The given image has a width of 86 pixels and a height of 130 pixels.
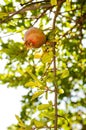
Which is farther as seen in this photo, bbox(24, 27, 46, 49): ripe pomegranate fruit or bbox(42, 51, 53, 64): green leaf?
bbox(24, 27, 46, 49): ripe pomegranate fruit

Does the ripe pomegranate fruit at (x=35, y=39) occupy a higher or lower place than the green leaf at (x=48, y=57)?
higher

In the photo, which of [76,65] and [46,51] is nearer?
[46,51]

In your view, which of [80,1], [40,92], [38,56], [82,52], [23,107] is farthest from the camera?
Answer: [23,107]

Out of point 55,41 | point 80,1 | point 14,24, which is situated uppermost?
point 80,1

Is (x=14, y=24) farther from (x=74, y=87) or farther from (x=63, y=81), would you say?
(x=74, y=87)

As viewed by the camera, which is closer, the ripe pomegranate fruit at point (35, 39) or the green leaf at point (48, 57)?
the green leaf at point (48, 57)

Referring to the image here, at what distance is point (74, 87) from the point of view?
470 cm

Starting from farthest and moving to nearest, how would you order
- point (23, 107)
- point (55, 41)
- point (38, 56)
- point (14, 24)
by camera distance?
point (23, 107) < point (14, 24) < point (38, 56) < point (55, 41)

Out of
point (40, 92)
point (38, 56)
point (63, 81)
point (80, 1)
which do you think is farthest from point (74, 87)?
point (40, 92)

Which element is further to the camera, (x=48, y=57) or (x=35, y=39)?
(x=35, y=39)

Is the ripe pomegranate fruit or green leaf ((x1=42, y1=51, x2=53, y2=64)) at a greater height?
the ripe pomegranate fruit

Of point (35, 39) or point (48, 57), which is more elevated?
point (35, 39)

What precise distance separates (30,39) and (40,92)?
423 millimetres

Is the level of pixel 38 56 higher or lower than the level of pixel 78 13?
lower
